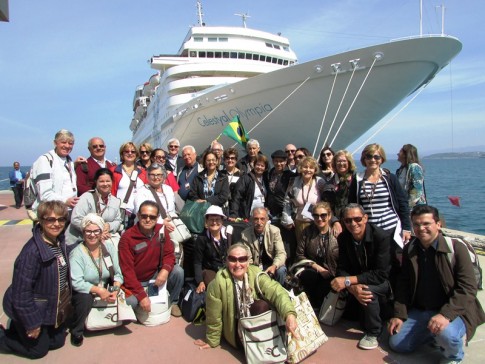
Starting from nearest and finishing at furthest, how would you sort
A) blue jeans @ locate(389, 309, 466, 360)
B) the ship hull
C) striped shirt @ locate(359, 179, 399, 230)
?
blue jeans @ locate(389, 309, 466, 360) → striped shirt @ locate(359, 179, 399, 230) → the ship hull

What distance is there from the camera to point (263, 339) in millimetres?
2654

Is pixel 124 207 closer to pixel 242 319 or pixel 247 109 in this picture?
pixel 242 319

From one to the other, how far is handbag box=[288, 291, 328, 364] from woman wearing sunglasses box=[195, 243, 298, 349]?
0.20m

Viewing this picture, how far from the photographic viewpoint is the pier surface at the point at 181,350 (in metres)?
2.77

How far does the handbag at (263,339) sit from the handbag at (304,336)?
0.07 m

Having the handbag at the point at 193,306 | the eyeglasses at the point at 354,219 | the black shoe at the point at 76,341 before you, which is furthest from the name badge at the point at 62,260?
the eyeglasses at the point at 354,219

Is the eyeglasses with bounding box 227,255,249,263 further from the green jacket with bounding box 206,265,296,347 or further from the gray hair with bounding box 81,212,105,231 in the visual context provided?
the gray hair with bounding box 81,212,105,231

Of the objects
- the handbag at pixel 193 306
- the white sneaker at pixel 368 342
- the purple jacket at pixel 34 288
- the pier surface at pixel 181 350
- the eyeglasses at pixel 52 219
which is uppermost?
the eyeglasses at pixel 52 219

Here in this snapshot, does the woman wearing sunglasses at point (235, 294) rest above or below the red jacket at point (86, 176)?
below

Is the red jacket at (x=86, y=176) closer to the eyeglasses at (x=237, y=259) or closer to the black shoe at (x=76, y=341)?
the black shoe at (x=76, y=341)

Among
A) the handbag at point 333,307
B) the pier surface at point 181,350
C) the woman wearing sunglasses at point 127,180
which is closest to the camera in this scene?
the pier surface at point 181,350

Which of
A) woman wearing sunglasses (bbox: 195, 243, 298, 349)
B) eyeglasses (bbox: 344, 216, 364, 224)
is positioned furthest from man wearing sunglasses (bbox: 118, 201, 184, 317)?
eyeglasses (bbox: 344, 216, 364, 224)

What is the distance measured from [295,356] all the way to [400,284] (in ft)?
3.67

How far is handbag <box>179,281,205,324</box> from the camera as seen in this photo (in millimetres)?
3430
